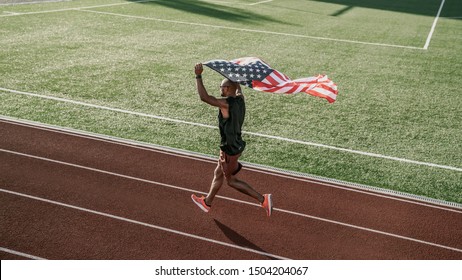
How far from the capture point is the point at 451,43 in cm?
1678

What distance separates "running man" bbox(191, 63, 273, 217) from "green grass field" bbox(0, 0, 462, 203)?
1673 mm

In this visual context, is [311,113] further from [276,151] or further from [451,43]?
[451,43]

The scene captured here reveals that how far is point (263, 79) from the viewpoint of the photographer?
5.85 metres

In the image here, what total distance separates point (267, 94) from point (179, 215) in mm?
5151

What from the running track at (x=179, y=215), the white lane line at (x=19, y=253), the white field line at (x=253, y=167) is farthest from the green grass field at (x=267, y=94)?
the white lane line at (x=19, y=253)

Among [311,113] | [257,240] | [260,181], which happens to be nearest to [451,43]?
[311,113]

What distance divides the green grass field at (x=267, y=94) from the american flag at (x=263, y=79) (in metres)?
1.67

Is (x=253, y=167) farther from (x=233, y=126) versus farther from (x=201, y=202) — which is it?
(x=233, y=126)

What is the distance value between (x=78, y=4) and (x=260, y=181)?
16412 mm

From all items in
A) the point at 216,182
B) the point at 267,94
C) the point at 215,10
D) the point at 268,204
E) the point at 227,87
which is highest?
the point at 227,87

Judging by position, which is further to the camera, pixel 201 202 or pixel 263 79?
pixel 201 202

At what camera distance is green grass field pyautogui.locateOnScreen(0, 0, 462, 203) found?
810cm

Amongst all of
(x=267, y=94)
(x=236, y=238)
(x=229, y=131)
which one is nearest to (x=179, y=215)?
(x=236, y=238)

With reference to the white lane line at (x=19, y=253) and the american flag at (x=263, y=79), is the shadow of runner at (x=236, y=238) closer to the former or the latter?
the american flag at (x=263, y=79)
